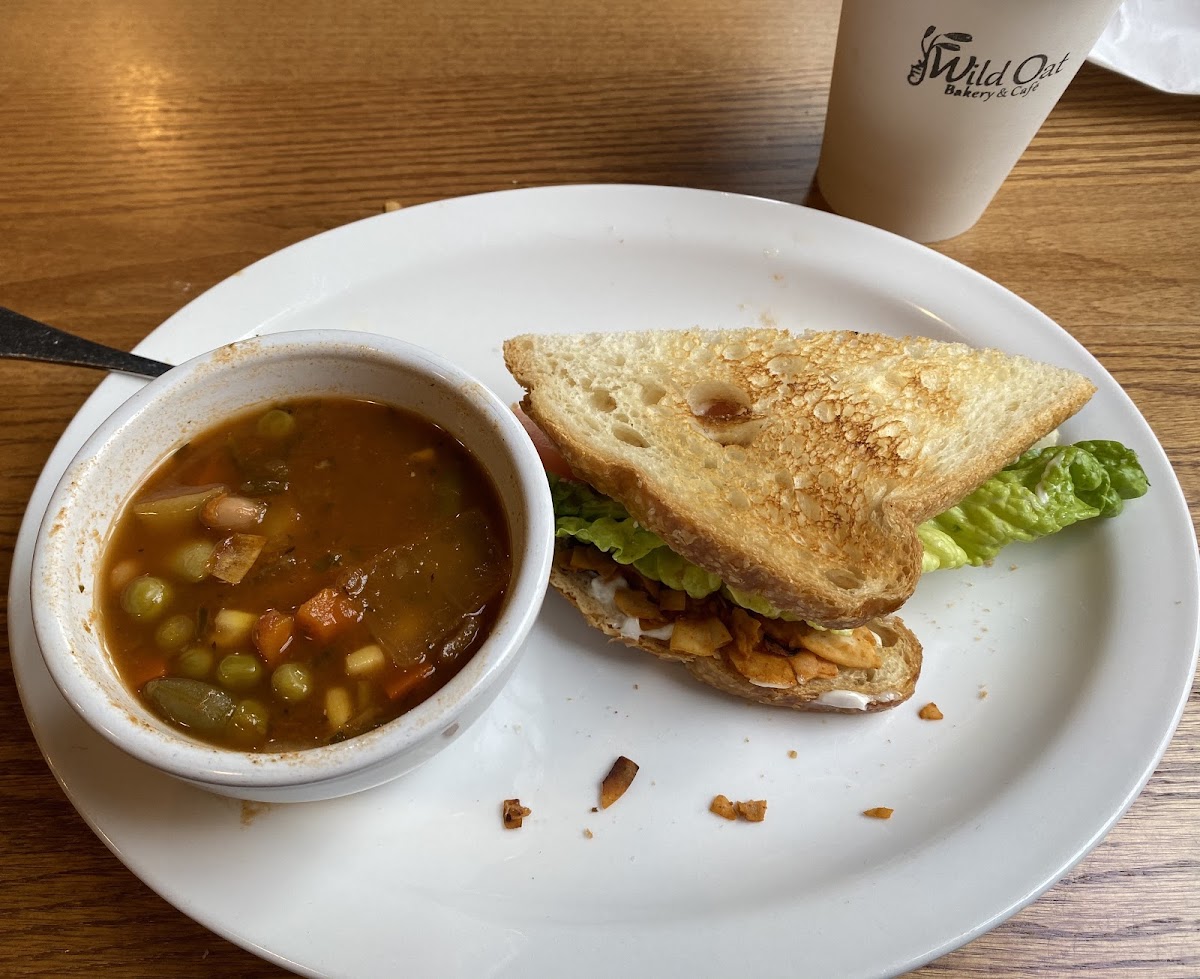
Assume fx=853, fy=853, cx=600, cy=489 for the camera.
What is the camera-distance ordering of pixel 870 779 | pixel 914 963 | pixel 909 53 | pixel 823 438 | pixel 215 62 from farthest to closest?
pixel 215 62 → pixel 909 53 → pixel 823 438 → pixel 870 779 → pixel 914 963

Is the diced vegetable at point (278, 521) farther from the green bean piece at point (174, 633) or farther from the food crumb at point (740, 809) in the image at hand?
the food crumb at point (740, 809)

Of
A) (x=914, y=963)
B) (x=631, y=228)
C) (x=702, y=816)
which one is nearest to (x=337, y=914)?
(x=702, y=816)

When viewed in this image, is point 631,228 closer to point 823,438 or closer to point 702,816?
point 823,438

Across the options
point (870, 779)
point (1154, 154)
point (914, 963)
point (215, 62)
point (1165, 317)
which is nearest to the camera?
point (914, 963)

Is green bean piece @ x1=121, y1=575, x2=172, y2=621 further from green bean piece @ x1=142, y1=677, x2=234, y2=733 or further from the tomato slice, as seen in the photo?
the tomato slice

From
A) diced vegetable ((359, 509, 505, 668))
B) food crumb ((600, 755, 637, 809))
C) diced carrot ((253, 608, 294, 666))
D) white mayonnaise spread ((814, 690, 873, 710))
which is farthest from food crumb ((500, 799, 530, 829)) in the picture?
white mayonnaise spread ((814, 690, 873, 710))

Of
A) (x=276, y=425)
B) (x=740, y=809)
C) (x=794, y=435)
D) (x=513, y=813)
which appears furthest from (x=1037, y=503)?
(x=276, y=425)

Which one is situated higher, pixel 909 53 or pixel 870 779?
pixel 909 53
